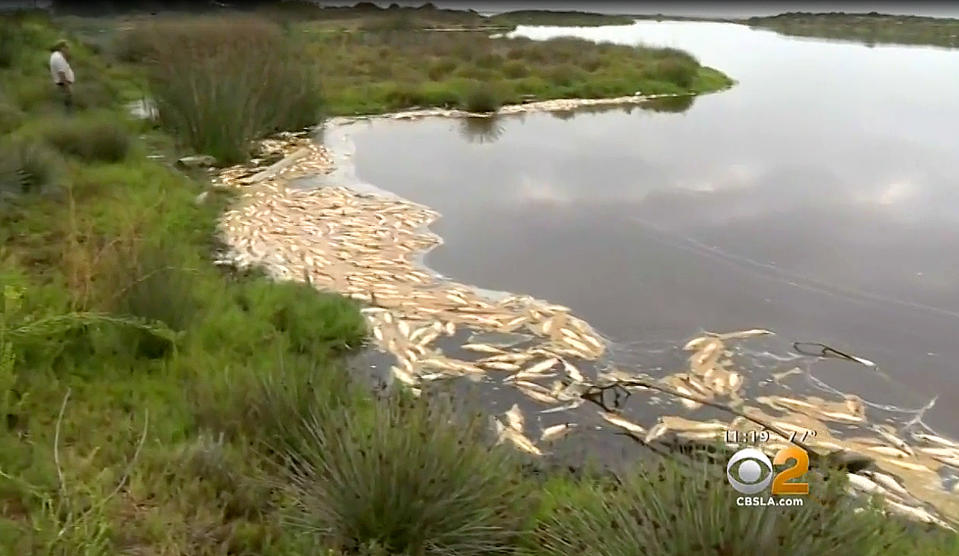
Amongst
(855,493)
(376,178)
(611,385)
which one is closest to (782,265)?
(611,385)

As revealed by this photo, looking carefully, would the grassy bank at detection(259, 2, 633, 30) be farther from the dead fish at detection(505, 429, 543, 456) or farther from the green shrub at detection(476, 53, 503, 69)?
the dead fish at detection(505, 429, 543, 456)

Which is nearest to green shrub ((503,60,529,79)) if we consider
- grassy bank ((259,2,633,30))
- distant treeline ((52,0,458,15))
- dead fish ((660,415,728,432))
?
grassy bank ((259,2,633,30))

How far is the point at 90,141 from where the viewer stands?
1095cm

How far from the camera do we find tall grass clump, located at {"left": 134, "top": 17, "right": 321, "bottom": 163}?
12539mm

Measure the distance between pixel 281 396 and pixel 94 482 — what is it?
1.04 metres

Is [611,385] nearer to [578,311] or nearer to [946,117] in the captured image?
[578,311]

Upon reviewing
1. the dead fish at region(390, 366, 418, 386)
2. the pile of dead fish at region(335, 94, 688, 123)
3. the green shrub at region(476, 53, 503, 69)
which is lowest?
the dead fish at region(390, 366, 418, 386)

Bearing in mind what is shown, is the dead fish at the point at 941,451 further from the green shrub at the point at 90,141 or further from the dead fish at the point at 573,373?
the green shrub at the point at 90,141

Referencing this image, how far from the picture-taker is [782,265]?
934 centimetres

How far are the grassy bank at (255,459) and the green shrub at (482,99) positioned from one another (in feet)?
42.4

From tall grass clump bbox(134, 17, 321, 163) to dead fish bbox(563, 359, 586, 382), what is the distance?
320 inches

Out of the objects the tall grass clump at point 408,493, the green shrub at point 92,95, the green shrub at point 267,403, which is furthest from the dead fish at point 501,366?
the green shrub at point 92,95

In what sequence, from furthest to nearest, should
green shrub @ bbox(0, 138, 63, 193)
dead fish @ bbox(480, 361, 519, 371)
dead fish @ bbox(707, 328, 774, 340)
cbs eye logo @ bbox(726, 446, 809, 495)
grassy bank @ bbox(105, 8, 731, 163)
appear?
1. grassy bank @ bbox(105, 8, 731, 163)
2. green shrub @ bbox(0, 138, 63, 193)
3. dead fish @ bbox(707, 328, 774, 340)
4. dead fish @ bbox(480, 361, 519, 371)
5. cbs eye logo @ bbox(726, 446, 809, 495)

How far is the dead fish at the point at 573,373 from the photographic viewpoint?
6309 millimetres
